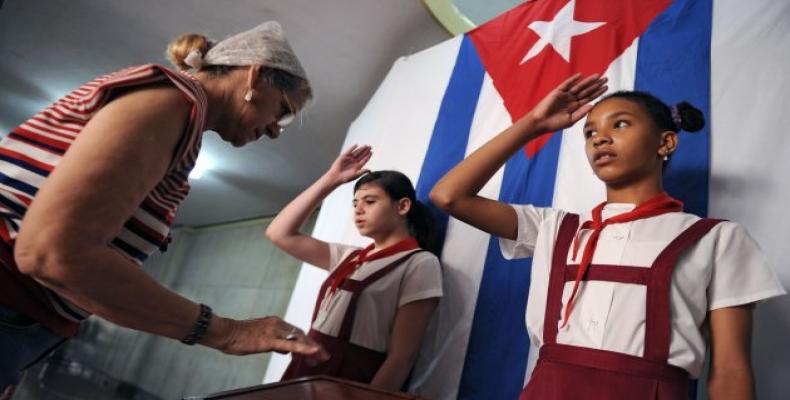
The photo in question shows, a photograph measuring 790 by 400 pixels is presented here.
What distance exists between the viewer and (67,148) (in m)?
0.72

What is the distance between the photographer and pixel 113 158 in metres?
0.62

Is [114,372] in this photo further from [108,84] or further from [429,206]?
[108,84]

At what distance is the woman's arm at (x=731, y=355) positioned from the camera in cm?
80

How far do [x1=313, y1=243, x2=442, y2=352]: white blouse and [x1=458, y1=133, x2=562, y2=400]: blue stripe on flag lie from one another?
186 mm

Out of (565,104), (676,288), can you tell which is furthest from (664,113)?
(676,288)

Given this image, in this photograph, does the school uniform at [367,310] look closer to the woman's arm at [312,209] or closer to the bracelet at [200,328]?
the woman's arm at [312,209]

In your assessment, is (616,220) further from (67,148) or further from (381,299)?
(67,148)

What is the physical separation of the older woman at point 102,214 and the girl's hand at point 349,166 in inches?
36.1

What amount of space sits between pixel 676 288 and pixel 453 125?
1.35m

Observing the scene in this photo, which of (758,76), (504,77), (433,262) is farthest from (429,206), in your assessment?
(758,76)

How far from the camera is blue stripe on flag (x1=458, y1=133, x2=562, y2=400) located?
1.38 meters

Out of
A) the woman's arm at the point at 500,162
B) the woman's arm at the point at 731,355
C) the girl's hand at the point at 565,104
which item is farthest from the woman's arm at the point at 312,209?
the woman's arm at the point at 731,355

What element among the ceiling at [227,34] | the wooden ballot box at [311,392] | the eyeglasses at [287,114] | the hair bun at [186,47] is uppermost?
the ceiling at [227,34]

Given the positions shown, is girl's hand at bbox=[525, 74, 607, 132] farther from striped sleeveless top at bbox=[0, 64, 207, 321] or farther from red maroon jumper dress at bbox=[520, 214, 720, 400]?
striped sleeveless top at bbox=[0, 64, 207, 321]
